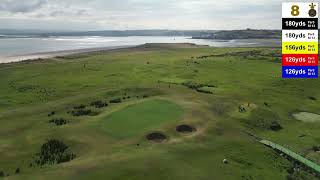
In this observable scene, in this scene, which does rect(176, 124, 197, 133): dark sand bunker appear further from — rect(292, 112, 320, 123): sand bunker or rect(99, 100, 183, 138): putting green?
rect(292, 112, 320, 123): sand bunker

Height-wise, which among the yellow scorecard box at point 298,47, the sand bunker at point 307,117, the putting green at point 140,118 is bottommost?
the sand bunker at point 307,117

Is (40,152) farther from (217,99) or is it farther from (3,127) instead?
(217,99)

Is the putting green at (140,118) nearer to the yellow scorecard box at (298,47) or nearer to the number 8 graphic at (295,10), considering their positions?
the yellow scorecard box at (298,47)

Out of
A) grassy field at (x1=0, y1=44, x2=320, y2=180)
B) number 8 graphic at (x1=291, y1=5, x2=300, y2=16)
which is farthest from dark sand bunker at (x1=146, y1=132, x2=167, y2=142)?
number 8 graphic at (x1=291, y1=5, x2=300, y2=16)

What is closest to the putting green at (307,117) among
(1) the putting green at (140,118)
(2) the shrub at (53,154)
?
(1) the putting green at (140,118)

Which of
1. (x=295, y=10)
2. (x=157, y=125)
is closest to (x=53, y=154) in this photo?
(x=157, y=125)
